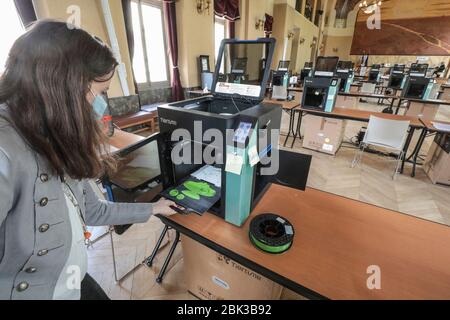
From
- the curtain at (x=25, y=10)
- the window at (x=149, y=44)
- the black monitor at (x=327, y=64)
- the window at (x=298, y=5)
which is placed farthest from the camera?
the window at (x=298, y=5)

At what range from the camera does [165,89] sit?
4836mm

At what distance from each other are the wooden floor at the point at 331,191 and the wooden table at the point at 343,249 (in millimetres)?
772

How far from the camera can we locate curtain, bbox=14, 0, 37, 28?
248cm

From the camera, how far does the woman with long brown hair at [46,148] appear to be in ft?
1.72

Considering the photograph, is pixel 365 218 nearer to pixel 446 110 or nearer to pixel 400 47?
pixel 446 110

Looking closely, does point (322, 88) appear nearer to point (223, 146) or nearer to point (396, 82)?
point (223, 146)

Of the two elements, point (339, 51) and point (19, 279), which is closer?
point (19, 279)

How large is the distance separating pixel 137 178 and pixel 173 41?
4233 mm

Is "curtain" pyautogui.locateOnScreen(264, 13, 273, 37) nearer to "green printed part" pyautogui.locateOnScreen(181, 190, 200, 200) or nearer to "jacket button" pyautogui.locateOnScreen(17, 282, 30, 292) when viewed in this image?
"green printed part" pyautogui.locateOnScreen(181, 190, 200, 200)

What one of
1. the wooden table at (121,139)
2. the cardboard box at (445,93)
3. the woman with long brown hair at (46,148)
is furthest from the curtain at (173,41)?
the cardboard box at (445,93)

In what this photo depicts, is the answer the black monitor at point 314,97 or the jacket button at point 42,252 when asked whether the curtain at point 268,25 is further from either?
the jacket button at point 42,252

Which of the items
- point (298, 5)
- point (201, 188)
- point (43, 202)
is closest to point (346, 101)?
point (201, 188)

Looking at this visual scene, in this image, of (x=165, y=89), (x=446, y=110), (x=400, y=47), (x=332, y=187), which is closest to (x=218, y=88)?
(x=332, y=187)

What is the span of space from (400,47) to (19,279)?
50.8 feet
